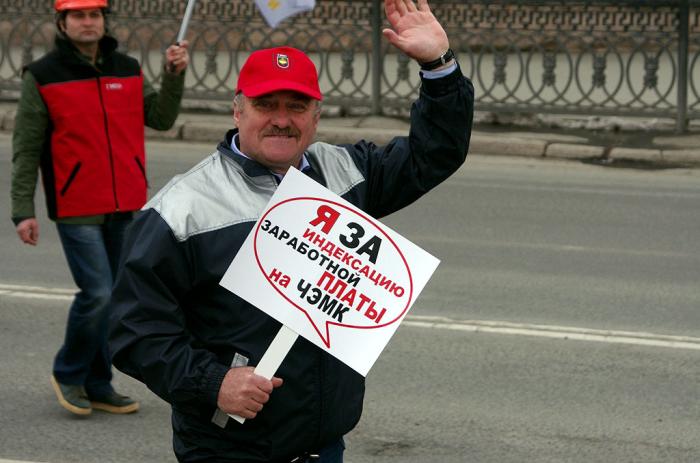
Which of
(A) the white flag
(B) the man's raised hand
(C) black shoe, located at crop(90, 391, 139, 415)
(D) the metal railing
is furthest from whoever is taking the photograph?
(D) the metal railing

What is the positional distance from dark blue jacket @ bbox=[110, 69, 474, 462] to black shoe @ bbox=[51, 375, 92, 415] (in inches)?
114

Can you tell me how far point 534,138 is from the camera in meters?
14.8

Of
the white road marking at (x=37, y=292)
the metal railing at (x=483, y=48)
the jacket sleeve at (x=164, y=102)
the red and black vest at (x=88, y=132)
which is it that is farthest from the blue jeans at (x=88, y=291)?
the metal railing at (x=483, y=48)

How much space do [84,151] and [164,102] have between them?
0.46 meters

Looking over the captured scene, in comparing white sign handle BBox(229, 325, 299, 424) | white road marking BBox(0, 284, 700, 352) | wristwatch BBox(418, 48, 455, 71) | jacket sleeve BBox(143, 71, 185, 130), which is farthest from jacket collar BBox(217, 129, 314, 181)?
white road marking BBox(0, 284, 700, 352)

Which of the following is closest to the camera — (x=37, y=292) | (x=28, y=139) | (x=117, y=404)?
(x=28, y=139)

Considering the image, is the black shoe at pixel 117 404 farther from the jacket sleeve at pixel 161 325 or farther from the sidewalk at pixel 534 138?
the sidewalk at pixel 534 138

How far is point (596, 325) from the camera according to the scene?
26.2 feet

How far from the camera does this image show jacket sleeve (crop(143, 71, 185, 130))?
6426 mm

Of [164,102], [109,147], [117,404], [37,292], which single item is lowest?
[37,292]

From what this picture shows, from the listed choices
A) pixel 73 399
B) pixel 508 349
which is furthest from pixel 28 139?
pixel 508 349

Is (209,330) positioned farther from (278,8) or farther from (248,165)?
(278,8)

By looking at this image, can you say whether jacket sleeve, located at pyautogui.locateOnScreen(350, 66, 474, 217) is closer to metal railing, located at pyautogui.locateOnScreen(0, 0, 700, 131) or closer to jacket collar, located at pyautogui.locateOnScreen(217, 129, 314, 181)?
jacket collar, located at pyautogui.locateOnScreen(217, 129, 314, 181)

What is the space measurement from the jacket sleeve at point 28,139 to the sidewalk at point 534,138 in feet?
28.2
